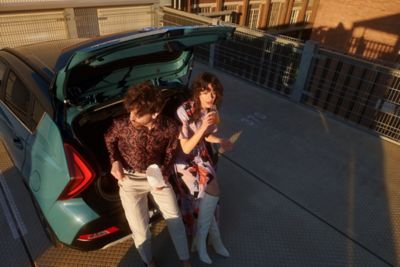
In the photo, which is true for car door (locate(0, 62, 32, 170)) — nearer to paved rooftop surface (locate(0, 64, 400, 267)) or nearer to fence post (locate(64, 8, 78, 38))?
paved rooftop surface (locate(0, 64, 400, 267))

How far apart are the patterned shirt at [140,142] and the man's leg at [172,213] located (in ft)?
0.57

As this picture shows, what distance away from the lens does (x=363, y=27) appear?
14672 millimetres

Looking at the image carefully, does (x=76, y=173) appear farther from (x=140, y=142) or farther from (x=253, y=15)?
(x=253, y=15)

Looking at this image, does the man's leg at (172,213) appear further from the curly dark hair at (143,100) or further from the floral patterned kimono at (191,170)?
the curly dark hair at (143,100)

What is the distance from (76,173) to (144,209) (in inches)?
24.0

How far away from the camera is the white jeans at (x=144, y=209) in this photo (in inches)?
91.0

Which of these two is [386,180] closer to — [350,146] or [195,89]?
[350,146]

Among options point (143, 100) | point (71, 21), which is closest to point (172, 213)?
point (143, 100)

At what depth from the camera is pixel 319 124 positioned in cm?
522

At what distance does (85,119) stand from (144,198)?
2.63ft

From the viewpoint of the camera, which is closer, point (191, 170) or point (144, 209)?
point (144, 209)

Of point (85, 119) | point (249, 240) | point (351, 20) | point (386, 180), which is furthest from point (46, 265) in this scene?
point (351, 20)

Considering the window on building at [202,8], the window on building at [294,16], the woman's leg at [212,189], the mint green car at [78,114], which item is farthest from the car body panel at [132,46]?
the window on building at [294,16]

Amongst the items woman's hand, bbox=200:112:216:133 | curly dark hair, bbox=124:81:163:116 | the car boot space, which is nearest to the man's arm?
the car boot space
